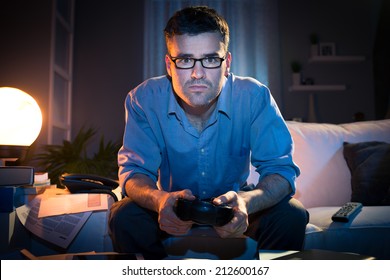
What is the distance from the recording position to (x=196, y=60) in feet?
3.01

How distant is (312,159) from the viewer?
4.78ft

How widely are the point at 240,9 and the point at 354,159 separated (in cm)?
220

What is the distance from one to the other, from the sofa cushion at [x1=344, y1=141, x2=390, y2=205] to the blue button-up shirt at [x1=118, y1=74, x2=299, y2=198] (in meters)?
0.50

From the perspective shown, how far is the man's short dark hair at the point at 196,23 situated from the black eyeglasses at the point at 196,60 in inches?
2.6

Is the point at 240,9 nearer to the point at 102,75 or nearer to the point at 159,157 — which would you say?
the point at 102,75

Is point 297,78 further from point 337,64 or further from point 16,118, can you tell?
point 16,118

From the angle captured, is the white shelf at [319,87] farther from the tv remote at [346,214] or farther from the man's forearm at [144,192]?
the man's forearm at [144,192]

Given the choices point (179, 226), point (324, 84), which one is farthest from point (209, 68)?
point (324, 84)

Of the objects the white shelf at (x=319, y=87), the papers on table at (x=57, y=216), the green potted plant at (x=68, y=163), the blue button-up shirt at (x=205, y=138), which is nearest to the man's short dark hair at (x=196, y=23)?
the blue button-up shirt at (x=205, y=138)

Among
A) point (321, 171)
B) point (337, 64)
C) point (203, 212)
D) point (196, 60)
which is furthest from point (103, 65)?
point (203, 212)

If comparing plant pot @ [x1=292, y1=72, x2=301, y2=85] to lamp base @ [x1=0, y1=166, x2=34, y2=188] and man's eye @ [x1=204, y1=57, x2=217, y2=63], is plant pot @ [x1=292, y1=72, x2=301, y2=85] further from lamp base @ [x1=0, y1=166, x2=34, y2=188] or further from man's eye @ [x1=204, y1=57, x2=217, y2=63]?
lamp base @ [x1=0, y1=166, x2=34, y2=188]

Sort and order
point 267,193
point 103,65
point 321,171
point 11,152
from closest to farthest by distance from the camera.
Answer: point 267,193 < point 11,152 < point 321,171 < point 103,65

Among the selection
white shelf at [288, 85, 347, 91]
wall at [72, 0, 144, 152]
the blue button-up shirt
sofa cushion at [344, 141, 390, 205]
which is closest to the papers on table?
the blue button-up shirt

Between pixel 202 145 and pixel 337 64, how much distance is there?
100 inches
